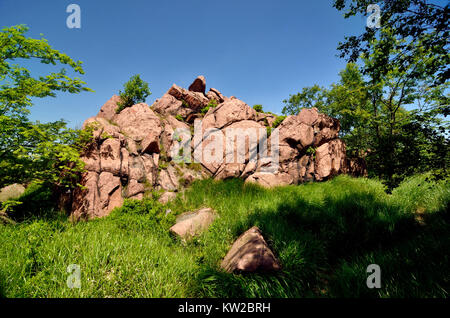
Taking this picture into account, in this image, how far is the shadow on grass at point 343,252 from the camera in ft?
9.18

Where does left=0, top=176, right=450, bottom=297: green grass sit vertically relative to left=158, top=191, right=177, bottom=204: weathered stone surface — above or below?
below

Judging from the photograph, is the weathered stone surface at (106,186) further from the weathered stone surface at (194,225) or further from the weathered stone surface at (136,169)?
the weathered stone surface at (194,225)

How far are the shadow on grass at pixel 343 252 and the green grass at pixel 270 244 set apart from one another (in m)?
0.02

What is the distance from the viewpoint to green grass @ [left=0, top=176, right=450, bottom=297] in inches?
110

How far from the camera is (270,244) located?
4.23m

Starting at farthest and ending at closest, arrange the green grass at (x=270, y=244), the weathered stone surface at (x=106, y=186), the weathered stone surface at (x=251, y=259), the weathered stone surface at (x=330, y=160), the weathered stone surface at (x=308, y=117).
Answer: the weathered stone surface at (x=308, y=117), the weathered stone surface at (x=330, y=160), the weathered stone surface at (x=106, y=186), the weathered stone surface at (x=251, y=259), the green grass at (x=270, y=244)

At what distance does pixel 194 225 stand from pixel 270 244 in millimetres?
2581

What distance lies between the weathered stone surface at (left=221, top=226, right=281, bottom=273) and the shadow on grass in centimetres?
16

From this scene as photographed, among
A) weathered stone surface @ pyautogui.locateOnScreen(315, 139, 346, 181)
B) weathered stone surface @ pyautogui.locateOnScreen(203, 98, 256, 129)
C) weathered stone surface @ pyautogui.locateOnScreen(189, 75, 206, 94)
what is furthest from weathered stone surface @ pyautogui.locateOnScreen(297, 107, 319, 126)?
weathered stone surface @ pyautogui.locateOnScreen(189, 75, 206, 94)

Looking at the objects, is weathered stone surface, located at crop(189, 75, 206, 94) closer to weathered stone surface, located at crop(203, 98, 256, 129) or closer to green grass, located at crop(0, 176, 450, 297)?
weathered stone surface, located at crop(203, 98, 256, 129)

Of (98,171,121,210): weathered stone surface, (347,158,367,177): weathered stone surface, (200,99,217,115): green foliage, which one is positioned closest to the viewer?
(98,171,121,210): weathered stone surface

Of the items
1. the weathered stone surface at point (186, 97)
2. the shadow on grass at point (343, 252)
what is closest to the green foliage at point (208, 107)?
the weathered stone surface at point (186, 97)
